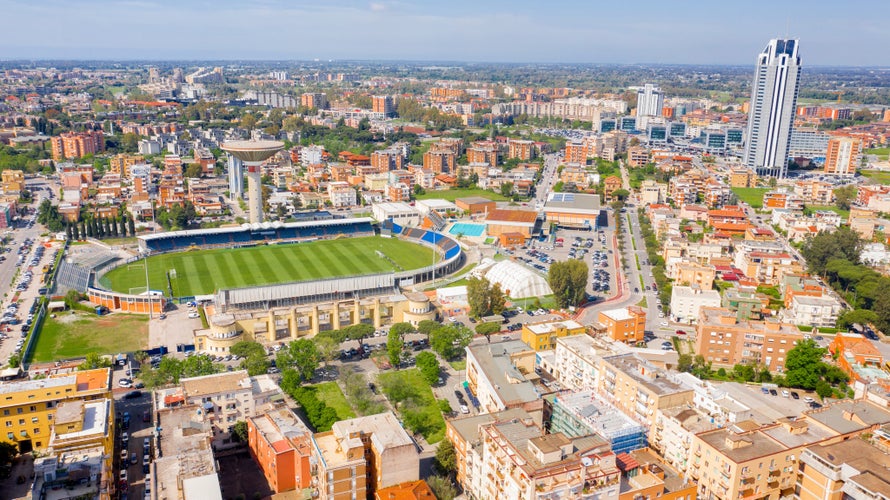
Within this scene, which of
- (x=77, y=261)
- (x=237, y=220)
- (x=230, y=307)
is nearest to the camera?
(x=230, y=307)

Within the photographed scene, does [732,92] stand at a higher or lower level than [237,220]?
higher

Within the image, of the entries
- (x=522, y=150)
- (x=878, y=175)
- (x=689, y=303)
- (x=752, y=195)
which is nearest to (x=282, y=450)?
(x=689, y=303)

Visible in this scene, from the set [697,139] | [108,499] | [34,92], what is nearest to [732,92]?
[697,139]

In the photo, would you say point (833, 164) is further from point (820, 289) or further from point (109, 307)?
point (109, 307)

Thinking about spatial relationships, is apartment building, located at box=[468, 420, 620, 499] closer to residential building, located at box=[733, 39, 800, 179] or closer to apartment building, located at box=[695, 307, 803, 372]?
apartment building, located at box=[695, 307, 803, 372]

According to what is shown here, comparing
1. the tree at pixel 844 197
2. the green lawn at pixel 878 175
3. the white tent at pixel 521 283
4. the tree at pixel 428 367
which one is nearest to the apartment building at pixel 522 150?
the tree at pixel 844 197
